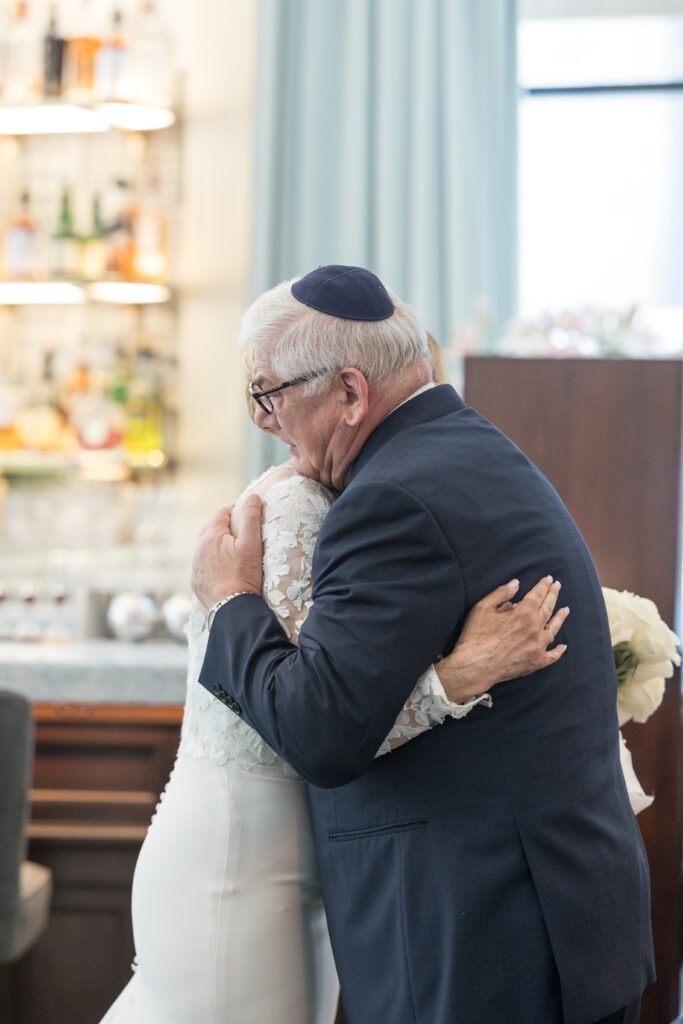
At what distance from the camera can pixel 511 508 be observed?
1248mm

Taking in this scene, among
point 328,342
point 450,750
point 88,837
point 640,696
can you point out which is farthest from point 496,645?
point 88,837

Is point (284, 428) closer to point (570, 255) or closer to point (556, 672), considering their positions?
point (556, 672)

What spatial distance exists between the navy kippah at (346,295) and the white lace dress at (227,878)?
229 mm

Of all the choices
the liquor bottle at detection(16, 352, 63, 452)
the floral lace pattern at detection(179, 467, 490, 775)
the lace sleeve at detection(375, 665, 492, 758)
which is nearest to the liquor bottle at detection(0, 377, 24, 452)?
the liquor bottle at detection(16, 352, 63, 452)

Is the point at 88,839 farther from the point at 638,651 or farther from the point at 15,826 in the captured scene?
the point at 638,651

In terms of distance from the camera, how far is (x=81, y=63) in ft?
11.9

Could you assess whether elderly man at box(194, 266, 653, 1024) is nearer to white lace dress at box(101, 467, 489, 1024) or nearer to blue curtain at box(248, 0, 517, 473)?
white lace dress at box(101, 467, 489, 1024)

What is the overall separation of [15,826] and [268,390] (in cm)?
122

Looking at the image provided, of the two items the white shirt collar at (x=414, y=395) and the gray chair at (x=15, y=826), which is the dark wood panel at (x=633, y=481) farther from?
the gray chair at (x=15, y=826)

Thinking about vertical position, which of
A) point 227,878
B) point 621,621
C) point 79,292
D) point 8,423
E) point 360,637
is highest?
point 79,292

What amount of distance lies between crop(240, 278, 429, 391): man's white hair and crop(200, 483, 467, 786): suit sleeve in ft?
0.60

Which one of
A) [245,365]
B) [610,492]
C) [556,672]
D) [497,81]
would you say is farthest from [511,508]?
[497,81]

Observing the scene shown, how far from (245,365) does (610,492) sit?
1.02m

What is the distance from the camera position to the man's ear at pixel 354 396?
4.29 feet
